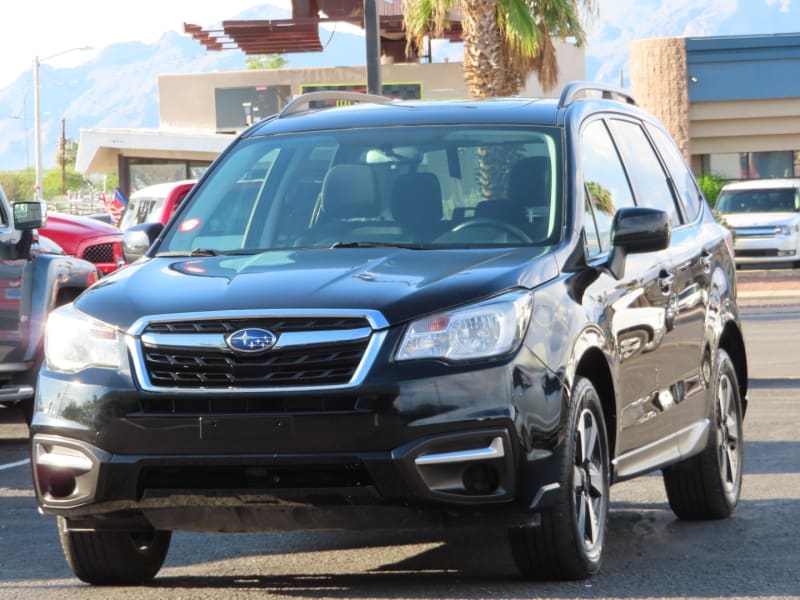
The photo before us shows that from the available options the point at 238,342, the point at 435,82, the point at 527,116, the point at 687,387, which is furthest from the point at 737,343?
the point at 435,82

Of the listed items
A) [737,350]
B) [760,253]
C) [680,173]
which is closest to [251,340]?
[680,173]

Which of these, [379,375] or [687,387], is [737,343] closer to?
[687,387]

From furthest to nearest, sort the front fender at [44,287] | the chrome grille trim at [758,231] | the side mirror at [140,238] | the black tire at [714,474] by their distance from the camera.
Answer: the chrome grille trim at [758,231] → the front fender at [44,287] → the black tire at [714,474] → the side mirror at [140,238]

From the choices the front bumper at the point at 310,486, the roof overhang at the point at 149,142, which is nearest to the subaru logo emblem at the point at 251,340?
the front bumper at the point at 310,486

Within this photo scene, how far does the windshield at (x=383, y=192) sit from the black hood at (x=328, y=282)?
298 millimetres

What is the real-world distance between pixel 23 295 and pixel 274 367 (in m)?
6.58

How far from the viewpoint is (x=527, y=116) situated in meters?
7.11

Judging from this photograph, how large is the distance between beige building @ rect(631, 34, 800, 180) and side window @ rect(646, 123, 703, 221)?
1449 inches

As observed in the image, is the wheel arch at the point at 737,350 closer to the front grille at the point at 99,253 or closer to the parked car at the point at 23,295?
the parked car at the point at 23,295

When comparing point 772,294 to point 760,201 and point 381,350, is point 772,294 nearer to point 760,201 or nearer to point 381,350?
point 760,201

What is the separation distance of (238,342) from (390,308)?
0.51 metres

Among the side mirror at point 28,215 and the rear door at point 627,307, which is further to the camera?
the side mirror at point 28,215

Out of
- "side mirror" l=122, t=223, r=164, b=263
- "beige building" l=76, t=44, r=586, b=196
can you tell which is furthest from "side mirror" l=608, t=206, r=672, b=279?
"beige building" l=76, t=44, r=586, b=196

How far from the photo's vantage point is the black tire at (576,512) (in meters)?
5.87
